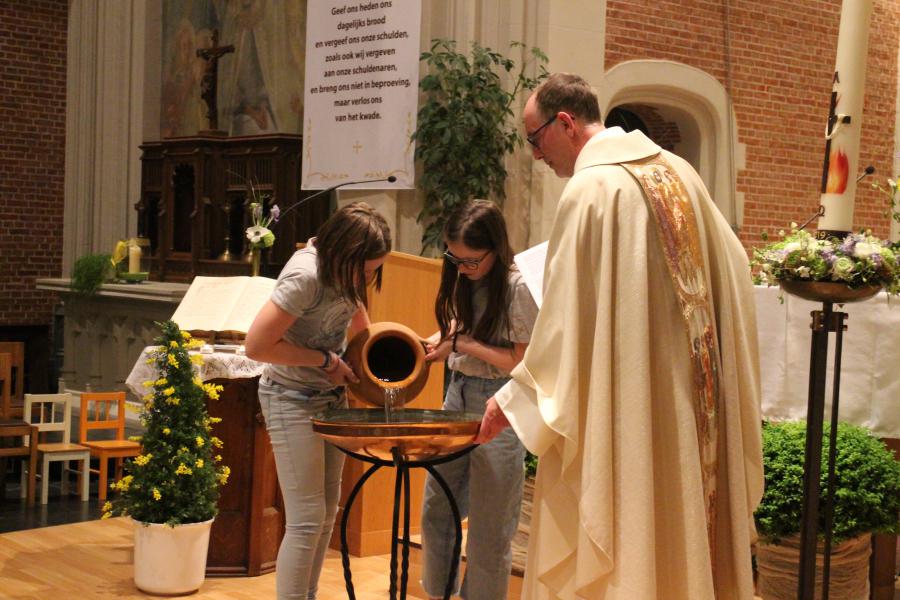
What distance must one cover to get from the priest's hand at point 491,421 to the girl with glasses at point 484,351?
645 mm

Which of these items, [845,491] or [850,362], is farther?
[850,362]

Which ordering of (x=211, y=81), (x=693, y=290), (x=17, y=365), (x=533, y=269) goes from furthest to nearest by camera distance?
1. (x=211, y=81)
2. (x=17, y=365)
3. (x=533, y=269)
4. (x=693, y=290)

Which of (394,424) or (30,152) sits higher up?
(30,152)

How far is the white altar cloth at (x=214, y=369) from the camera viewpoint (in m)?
5.19

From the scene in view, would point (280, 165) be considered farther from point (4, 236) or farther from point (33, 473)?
point (4, 236)

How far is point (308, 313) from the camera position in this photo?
3654mm

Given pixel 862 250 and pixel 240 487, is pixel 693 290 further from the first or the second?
pixel 240 487

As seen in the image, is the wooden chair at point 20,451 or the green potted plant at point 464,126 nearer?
the wooden chair at point 20,451

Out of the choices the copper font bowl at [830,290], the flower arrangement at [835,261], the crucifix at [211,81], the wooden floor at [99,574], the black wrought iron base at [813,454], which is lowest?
the wooden floor at [99,574]

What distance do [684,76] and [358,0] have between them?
2730mm

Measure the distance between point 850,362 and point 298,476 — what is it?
273 centimetres

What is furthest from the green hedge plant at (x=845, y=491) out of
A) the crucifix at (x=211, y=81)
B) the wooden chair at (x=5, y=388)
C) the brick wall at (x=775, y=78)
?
the crucifix at (x=211, y=81)

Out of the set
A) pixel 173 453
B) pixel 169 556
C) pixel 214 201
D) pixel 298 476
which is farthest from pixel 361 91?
pixel 298 476

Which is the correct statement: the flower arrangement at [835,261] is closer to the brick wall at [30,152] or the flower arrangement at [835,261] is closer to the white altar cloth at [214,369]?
the white altar cloth at [214,369]
